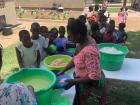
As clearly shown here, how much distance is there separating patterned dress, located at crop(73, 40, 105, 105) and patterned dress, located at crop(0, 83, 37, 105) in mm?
822

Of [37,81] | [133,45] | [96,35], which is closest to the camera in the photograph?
[37,81]

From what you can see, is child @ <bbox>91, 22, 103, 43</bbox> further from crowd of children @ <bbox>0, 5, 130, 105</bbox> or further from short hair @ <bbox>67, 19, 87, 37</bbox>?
short hair @ <bbox>67, 19, 87, 37</bbox>

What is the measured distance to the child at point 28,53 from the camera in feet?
11.4

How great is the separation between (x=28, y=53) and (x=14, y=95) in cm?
200

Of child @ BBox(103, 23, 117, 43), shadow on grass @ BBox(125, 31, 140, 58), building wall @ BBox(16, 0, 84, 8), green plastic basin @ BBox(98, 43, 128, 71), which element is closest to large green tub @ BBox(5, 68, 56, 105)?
green plastic basin @ BBox(98, 43, 128, 71)

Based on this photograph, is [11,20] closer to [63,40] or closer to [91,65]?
[63,40]

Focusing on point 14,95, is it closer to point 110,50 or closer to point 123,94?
point 110,50

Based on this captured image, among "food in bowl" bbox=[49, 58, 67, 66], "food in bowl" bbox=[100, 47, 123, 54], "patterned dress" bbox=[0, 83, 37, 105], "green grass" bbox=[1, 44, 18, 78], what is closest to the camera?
"patterned dress" bbox=[0, 83, 37, 105]

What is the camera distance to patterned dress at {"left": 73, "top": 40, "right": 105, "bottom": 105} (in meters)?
2.28

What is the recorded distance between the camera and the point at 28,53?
353 cm

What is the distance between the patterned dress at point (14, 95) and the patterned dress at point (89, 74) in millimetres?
822

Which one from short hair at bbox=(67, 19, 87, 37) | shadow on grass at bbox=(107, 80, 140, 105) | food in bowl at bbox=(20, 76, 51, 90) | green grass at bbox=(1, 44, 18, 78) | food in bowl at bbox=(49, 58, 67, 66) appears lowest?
shadow on grass at bbox=(107, 80, 140, 105)

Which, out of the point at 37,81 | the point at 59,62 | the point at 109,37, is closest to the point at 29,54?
the point at 59,62

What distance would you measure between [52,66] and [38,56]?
2.02 feet
